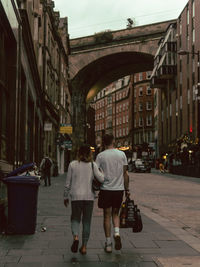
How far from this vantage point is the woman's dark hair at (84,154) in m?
6.73

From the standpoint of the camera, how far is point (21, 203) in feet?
26.1

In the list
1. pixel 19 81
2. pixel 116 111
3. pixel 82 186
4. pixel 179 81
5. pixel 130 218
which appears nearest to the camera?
pixel 82 186

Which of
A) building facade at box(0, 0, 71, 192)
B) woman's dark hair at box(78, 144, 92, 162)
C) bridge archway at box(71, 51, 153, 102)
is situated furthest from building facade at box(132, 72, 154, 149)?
woman's dark hair at box(78, 144, 92, 162)

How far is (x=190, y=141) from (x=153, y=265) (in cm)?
4284

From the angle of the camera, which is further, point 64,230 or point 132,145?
point 132,145

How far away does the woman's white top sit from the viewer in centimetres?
665

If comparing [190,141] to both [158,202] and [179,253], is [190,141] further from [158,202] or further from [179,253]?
[179,253]

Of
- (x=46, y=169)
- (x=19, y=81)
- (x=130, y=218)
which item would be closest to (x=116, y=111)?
(x=46, y=169)

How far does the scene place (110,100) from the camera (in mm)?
142250

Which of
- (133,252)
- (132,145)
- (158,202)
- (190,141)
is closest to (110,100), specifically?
(132,145)

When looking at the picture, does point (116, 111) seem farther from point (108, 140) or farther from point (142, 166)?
point (108, 140)

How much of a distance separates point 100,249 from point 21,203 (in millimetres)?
1752

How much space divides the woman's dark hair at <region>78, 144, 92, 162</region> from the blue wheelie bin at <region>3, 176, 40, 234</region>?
59.3 inches

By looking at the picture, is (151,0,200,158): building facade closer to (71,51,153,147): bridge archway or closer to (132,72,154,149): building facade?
(71,51,153,147): bridge archway
